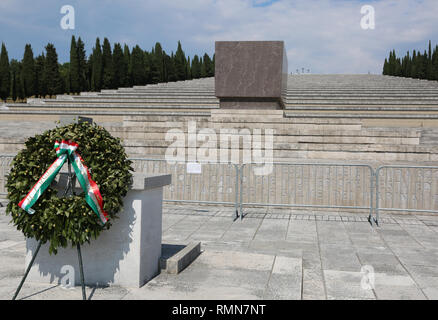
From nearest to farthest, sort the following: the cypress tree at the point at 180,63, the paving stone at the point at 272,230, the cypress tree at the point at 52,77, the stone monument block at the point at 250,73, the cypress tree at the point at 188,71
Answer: the paving stone at the point at 272,230 → the stone monument block at the point at 250,73 → the cypress tree at the point at 52,77 → the cypress tree at the point at 180,63 → the cypress tree at the point at 188,71

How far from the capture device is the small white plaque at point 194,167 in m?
10.9

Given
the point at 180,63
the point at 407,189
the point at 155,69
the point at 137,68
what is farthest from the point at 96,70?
the point at 407,189

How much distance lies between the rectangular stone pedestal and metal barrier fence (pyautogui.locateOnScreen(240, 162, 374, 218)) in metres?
5.53

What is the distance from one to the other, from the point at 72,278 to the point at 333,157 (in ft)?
31.6

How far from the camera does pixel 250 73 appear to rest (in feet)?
53.2

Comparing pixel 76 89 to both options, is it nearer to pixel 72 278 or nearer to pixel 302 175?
pixel 302 175

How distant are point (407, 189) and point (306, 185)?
2.29m

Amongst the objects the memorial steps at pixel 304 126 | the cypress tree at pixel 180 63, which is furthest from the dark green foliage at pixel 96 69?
the memorial steps at pixel 304 126

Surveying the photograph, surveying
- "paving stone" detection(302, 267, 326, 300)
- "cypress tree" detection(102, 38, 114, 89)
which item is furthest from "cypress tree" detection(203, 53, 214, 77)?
"paving stone" detection(302, 267, 326, 300)

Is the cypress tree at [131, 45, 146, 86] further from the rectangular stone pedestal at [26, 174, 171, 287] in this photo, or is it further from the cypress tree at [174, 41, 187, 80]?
the rectangular stone pedestal at [26, 174, 171, 287]

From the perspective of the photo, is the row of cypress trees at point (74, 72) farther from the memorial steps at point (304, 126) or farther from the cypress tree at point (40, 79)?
the memorial steps at point (304, 126)

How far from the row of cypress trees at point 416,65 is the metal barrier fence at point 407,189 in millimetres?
45831

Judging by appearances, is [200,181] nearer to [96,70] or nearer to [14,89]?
[96,70]
